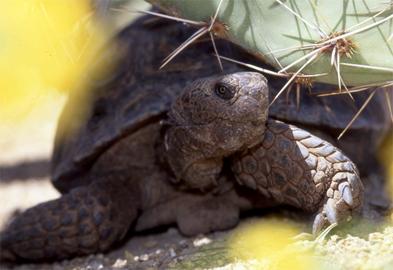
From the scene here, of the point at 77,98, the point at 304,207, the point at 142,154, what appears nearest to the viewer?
the point at 304,207

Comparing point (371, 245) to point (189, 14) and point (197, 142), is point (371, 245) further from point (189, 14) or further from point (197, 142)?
point (189, 14)

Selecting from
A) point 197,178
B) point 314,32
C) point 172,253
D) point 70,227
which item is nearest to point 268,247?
point 172,253

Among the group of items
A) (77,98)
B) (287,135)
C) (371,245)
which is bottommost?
(371,245)

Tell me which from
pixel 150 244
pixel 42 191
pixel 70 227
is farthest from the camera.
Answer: pixel 42 191

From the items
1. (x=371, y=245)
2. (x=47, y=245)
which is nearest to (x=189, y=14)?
(x=371, y=245)

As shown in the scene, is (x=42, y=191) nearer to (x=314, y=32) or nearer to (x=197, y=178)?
(x=197, y=178)

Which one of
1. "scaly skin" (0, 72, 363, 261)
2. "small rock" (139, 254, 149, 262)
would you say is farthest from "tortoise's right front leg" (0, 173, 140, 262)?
"small rock" (139, 254, 149, 262)

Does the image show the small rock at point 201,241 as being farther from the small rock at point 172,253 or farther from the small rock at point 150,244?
the small rock at point 150,244

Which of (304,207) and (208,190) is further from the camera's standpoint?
(208,190)
